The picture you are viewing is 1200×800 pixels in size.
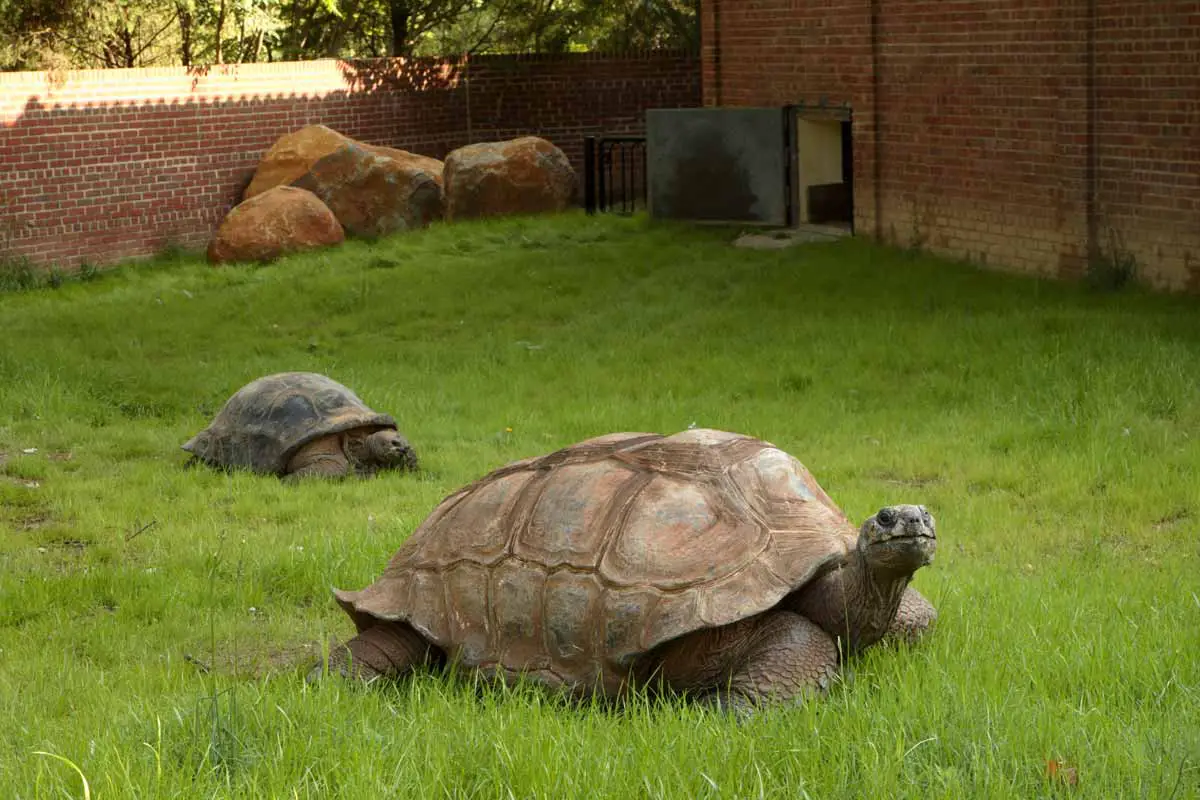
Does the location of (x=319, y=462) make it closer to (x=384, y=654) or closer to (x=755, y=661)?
(x=384, y=654)

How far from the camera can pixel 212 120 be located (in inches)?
809

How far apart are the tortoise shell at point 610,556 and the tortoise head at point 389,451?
4.12 meters

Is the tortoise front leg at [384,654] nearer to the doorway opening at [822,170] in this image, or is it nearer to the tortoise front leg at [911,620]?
the tortoise front leg at [911,620]

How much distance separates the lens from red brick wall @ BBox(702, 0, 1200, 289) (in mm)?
12578

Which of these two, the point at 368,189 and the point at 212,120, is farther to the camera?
the point at 212,120

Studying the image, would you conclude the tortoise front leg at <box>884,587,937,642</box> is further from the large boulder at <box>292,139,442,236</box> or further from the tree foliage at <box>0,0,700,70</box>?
the tree foliage at <box>0,0,700,70</box>

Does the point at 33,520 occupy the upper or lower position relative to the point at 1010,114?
lower

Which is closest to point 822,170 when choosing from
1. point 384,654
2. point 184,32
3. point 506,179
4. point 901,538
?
point 506,179

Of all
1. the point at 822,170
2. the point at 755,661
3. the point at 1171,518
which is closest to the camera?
the point at 755,661

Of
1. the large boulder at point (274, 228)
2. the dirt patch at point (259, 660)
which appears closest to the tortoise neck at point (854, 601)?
the dirt patch at point (259, 660)

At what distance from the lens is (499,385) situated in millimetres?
12109

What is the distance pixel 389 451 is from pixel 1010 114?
7799 mm

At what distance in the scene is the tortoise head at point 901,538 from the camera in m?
4.50

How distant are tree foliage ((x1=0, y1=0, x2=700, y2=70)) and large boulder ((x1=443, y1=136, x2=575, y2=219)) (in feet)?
18.4
